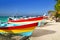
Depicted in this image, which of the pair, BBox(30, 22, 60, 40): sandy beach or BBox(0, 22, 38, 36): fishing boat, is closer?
BBox(0, 22, 38, 36): fishing boat

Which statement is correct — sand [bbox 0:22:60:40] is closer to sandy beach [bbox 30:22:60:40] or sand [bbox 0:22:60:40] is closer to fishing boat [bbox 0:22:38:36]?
sandy beach [bbox 30:22:60:40]

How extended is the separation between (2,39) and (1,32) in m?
0.70

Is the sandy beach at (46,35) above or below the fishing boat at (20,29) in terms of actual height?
below

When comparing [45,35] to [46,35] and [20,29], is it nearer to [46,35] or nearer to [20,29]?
[46,35]

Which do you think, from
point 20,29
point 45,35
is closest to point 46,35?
point 45,35

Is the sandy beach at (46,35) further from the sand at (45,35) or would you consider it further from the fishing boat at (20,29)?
the fishing boat at (20,29)

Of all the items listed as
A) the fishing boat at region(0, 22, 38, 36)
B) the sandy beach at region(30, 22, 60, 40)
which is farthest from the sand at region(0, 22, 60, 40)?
the fishing boat at region(0, 22, 38, 36)

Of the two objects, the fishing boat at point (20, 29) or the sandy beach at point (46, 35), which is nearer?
the fishing boat at point (20, 29)

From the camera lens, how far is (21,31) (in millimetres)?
9336

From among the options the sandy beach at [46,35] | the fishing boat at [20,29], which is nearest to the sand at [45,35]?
the sandy beach at [46,35]

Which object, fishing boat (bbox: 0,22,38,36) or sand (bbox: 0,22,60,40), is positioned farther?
sand (bbox: 0,22,60,40)

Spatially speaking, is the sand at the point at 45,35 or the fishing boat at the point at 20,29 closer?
the fishing boat at the point at 20,29

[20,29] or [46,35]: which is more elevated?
[20,29]

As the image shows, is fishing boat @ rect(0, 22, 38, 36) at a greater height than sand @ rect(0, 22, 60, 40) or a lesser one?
greater
